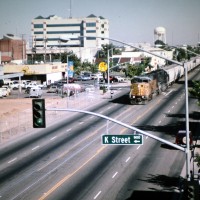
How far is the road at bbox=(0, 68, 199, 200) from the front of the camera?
23.9m

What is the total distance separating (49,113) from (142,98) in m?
14.9

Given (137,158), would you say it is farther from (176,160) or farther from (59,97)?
(59,97)

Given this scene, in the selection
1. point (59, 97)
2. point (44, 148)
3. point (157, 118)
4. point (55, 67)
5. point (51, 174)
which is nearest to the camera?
point (51, 174)

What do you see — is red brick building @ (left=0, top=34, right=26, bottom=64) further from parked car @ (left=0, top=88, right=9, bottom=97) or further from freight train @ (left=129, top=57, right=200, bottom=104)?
freight train @ (left=129, top=57, right=200, bottom=104)

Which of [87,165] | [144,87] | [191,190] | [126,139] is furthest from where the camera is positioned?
[144,87]

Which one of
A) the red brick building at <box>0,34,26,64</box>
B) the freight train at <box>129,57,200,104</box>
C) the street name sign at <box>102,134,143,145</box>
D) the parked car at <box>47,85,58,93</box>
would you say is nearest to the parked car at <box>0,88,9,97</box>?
the parked car at <box>47,85,58,93</box>

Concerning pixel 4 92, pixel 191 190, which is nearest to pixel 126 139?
pixel 191 190

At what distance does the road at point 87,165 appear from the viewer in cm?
2389

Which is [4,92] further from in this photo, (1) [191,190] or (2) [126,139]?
(1) [191,190]

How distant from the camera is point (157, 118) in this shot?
4838 cm

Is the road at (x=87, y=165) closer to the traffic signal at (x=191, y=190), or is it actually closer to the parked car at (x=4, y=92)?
the traffic signal at (x=191, y=190)

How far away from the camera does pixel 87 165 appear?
96.7 feet

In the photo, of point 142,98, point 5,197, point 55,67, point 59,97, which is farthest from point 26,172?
point 55,67

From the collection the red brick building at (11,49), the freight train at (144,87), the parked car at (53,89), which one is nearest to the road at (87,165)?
the freight train at (144,87)
